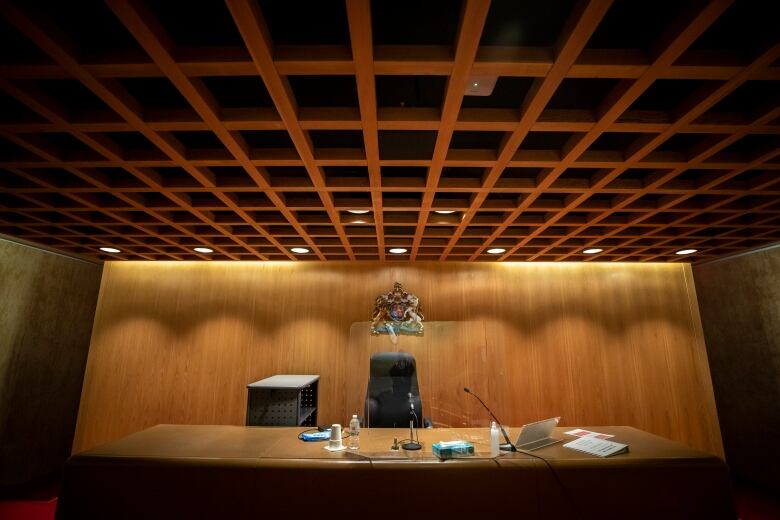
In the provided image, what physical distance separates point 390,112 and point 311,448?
223cm

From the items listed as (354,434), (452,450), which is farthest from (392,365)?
(452,450)

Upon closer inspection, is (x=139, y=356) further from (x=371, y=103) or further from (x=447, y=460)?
(x=371, y=103)

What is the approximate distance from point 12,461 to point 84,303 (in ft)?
6.76

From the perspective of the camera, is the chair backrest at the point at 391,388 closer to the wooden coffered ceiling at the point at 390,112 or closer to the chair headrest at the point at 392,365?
the chair headrest at the point at 392,365

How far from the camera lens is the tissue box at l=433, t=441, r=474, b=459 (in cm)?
221

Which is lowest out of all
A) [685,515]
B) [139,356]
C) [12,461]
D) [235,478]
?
[12,461]

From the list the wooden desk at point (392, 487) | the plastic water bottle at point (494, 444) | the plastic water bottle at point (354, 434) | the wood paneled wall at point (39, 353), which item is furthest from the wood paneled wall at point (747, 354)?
the wood paneled wall at point (39, 353)

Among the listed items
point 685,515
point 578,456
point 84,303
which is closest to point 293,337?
point 84,303

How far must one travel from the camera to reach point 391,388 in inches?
147

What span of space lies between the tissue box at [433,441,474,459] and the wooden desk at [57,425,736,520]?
0.08 metres

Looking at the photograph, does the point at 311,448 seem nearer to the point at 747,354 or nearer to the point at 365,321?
the point at 365,321

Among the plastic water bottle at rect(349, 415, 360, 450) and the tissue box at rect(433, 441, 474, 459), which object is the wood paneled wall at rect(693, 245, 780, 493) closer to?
the tissue box at rect(433, 441, 474, 459)

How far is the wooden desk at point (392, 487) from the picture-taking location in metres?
2.07

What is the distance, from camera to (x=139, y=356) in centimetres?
523
